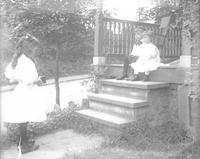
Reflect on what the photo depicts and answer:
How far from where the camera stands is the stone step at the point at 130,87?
4.77 meters

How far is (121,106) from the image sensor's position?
15.7 feet

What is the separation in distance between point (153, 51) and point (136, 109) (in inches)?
48.7

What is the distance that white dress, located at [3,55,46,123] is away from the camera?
4.03 m

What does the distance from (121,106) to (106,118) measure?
0.31m

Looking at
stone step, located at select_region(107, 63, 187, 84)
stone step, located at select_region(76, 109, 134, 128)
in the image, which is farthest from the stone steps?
stone step, located at select_region(107, 63, 187, 84)

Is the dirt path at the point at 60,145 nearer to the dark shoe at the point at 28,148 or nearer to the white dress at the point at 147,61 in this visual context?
the dark shoe at the point at 28,148

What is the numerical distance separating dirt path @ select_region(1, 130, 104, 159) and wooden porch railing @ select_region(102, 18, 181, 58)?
6.85 feet

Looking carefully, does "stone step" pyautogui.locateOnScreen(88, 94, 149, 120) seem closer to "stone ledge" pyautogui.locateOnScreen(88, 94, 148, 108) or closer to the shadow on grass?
"stone ledge" pyautogui.locateOnScreen(88, 94, 148, 108)

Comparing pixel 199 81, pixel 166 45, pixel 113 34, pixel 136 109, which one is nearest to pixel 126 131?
pixel 136 109

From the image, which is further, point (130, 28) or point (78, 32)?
point (130, 28)

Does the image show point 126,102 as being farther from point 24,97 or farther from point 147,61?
point 24,97

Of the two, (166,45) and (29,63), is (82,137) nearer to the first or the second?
(29,63)

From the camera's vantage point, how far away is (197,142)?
4.01 m

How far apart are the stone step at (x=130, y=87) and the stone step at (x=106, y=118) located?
1.64ft
